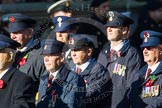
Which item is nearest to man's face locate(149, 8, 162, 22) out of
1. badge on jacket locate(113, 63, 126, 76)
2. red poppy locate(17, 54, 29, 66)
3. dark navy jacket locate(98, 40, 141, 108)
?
dark navy jacket locate(98, 40, 141, 108)

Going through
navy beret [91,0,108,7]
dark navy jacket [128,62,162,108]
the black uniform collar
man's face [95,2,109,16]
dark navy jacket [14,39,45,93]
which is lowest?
dark navy jacket [128,62,162,108]

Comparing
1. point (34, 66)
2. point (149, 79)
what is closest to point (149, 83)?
point (149, 79)

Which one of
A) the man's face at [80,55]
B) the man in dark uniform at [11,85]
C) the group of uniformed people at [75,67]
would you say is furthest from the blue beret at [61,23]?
the man in dark uniform at [11,85]

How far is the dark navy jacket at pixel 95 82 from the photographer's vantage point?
930 centimetres

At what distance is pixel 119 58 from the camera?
1023cm

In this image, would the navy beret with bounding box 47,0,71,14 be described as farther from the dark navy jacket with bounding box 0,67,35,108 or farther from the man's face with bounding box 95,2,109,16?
the dark navy jacket with bounding box 0,67,35,108

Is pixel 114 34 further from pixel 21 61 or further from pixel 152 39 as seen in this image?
pixel 21 61

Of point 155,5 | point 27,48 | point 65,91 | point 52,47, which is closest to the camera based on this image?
point 65,91

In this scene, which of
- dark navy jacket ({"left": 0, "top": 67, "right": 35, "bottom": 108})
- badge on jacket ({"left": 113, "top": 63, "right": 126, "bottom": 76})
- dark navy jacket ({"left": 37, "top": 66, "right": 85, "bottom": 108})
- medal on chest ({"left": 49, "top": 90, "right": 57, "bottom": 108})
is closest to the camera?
dark navy jacket ({"left": 0, "top": 67, "right": 35, "bottom": 108})

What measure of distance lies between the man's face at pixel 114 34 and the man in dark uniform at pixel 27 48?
3.06ft

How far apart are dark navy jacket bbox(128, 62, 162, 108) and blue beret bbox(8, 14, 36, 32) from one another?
59.6 inches

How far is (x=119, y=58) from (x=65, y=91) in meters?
1.62

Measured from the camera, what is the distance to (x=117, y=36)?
10203 mm

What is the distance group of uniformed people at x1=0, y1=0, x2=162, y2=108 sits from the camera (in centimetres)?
827
